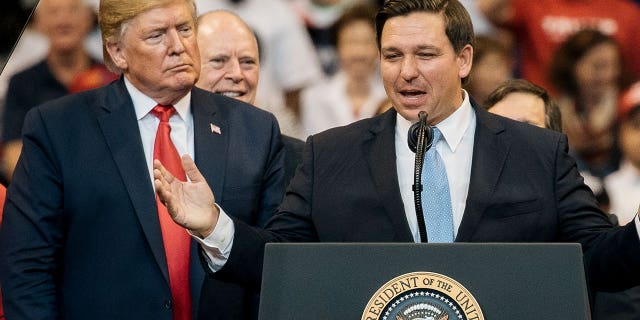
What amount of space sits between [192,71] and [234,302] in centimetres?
65

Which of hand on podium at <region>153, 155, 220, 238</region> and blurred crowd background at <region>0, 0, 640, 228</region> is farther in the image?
blurred crowd background at <region>0, 0, 640, 228</region>

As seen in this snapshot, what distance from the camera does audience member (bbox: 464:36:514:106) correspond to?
20.4 feet

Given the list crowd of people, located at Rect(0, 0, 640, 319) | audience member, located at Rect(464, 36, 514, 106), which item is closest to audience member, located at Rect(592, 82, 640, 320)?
audience member, located at Rect(464, 36, 514, 106)

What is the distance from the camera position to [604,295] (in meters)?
3.88

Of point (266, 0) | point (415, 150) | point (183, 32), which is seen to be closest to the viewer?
point (415, 150)

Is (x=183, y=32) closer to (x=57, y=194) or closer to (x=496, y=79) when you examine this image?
(x=57, y=194)

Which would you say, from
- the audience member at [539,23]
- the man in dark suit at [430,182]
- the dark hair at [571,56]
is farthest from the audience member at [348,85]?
the man in dark suit at [430,182]

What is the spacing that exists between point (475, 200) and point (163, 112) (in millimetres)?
976

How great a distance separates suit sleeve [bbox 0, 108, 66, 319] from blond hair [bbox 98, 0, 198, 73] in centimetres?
36

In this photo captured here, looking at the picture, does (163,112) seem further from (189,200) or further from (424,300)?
(424,300)

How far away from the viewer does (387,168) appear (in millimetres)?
2861

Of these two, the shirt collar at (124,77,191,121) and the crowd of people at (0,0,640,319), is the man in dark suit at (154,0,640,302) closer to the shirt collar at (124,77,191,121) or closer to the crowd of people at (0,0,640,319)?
the crowd of people at (0,0,640,319)

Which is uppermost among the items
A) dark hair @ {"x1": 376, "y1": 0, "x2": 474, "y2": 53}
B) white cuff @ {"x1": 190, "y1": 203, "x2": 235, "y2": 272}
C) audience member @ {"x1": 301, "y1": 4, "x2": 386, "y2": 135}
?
audience member @ {"x1": 301, "y1": 4, "x2": 386, "y2": 135}

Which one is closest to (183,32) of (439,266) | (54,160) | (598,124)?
(54,160)
